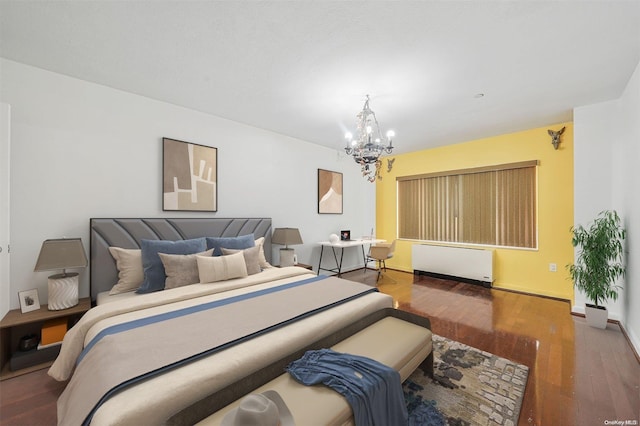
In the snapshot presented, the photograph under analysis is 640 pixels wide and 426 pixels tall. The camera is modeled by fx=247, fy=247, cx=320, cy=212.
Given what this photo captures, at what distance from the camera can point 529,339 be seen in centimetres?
259

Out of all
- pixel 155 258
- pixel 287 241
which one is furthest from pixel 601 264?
pixel 155 258

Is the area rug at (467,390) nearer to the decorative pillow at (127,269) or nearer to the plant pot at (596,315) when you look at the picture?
the plant pot at (596,315)

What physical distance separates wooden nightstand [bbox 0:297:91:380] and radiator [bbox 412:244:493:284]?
514 cm

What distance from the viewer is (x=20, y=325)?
210 cm

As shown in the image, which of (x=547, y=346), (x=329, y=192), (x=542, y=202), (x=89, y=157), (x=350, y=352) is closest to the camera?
(x=350, y=352)

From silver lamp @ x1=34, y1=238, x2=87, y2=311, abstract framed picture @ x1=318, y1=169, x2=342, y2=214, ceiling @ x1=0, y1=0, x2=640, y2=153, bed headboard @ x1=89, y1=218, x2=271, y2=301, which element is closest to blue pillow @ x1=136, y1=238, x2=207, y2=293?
bed headboard @ x1=89, y1=218, x2=271, y2=301

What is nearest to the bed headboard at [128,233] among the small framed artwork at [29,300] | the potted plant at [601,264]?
the small framed artwork at [29,300]

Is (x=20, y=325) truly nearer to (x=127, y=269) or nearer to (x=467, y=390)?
(x=127, y=269)

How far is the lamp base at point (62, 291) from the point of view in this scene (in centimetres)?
217

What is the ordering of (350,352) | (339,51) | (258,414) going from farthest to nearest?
(339,51), (350,352), (258,414)

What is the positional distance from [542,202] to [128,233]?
19.0ft

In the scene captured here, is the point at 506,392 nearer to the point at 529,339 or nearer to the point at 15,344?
the point at 529,339

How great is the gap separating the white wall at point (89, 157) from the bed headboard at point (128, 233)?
0.15 meters

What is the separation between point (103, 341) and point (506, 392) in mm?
2717
